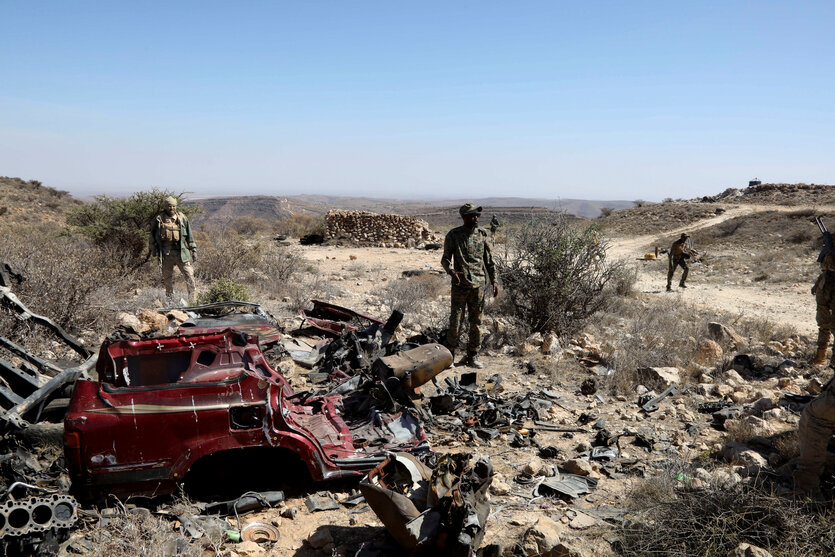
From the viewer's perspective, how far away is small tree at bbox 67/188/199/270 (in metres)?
11.4

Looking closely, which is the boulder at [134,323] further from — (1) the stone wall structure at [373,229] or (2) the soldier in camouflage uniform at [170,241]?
(1) the stone wall structure at [373,229]

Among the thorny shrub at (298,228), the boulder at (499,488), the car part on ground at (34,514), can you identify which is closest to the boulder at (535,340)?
the boulder at (499,488)

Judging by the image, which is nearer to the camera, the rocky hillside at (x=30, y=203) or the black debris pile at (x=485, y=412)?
the black debris pile at (x=485, y=412)

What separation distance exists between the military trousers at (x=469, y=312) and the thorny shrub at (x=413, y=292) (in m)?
2.71

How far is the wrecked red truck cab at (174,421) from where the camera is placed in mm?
3283

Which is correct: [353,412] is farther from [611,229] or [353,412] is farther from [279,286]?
[611,229]

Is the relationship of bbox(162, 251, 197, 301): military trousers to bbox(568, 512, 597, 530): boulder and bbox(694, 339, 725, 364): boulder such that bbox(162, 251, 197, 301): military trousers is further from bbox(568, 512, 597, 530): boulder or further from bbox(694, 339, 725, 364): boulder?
bbox(694, 339, 725, 364): boulder

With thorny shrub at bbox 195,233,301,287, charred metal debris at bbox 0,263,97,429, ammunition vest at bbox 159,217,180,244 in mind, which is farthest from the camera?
thorny shrub at bbox 195,233,301,287

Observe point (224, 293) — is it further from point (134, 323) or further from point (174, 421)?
point (174, 421)

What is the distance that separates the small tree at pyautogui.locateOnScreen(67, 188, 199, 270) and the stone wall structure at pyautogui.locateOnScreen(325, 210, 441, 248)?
35.9 ft

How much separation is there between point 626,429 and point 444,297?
6854 mm

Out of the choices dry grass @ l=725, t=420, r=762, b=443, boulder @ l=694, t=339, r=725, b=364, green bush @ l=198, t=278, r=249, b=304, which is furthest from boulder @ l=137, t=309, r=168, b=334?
boulder @ l=694, t=339, r=725, b=364

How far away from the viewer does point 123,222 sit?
38.6ft

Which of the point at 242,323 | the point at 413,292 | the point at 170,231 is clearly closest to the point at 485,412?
the point at 242,323
